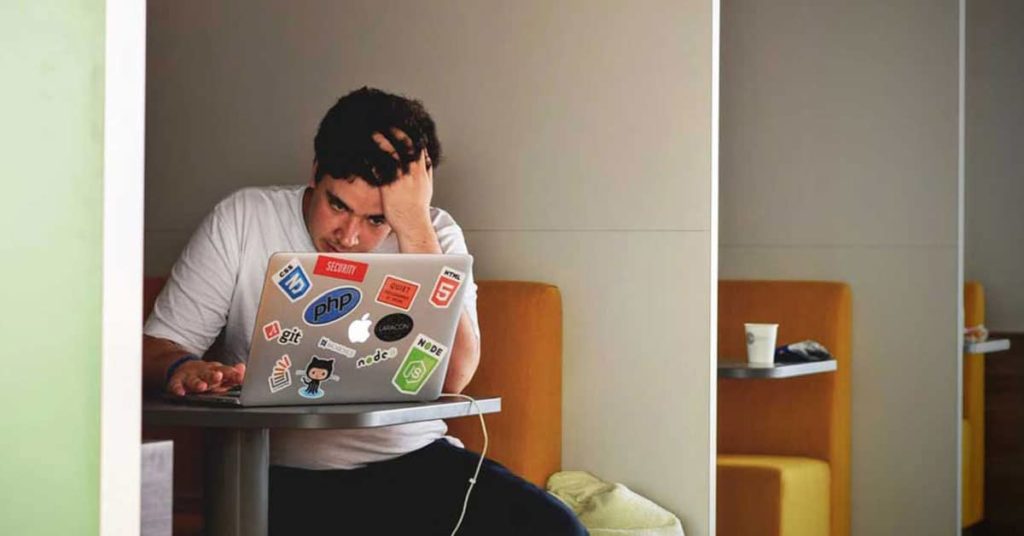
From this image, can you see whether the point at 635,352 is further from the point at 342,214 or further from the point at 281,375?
the point at 281,375

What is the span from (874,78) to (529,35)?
161 cm

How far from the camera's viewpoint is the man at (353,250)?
271cm

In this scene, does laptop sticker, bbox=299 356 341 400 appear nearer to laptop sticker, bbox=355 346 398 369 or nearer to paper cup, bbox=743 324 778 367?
laptop sticker, bbox=355 346 398 369

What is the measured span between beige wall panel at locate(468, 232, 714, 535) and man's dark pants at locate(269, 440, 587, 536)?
2.12ft

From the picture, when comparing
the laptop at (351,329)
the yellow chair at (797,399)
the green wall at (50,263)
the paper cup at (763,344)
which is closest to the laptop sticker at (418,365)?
the laptop at (351,329)

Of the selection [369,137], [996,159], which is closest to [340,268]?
[369,137]

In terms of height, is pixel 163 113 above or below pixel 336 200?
above

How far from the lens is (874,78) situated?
15.1ft

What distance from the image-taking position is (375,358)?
7.41 feet

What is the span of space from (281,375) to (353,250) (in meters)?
0.79

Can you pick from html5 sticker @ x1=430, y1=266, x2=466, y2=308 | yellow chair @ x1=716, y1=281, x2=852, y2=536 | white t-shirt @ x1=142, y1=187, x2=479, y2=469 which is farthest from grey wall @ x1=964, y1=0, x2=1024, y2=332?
html5 sticker @ x1=430, y1=266, x2=466, y2=308

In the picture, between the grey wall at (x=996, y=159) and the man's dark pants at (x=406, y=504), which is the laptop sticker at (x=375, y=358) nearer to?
the man's dark pants at (x=406, y=504)

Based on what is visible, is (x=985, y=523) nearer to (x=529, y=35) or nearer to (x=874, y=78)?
(x=874, y=78)

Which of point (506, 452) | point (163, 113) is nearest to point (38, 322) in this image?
point (506, 452)
